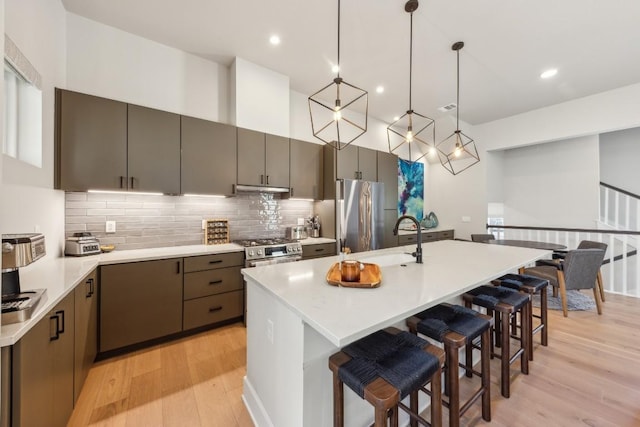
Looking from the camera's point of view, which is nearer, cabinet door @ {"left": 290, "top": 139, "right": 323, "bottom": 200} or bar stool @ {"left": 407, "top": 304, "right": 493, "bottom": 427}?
bar stool @ {"left": 407, "top": 304, "right": 493, "bottom": 427}

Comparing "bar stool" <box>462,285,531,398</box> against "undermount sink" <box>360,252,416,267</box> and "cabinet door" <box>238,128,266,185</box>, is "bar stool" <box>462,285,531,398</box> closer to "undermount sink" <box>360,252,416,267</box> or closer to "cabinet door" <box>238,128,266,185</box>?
"undermount sink" <box>360,252,416,267</box>

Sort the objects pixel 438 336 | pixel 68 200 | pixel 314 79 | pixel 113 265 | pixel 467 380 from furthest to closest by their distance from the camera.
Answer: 1. pixel 314 79
2. pixel 68 200
3. pixel 113 265
4. pixel 467 380
5. pixel 438 336

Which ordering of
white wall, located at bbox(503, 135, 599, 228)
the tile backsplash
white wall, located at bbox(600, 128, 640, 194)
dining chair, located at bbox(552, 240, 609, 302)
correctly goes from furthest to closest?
1. white wall, located at bbox(600, 128, 640, 194)
2. white wall, located at bbox(503, 135, 599, 228)
3. dining chair, located at bbox(552, 240, 609, 302)
4. the tile backsplash

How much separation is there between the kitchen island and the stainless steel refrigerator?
70.7 inches

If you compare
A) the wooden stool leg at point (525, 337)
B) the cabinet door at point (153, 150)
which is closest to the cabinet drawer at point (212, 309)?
the cabinet door at point (153, 150)

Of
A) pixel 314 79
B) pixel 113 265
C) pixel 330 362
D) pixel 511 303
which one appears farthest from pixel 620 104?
pixel 113 265

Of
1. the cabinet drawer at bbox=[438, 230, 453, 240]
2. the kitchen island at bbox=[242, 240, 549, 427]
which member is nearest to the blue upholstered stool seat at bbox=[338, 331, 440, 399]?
the kitchen island at bbox=[242, 240, 549, 427]

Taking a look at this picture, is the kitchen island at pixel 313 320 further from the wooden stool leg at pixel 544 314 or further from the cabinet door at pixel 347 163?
the cabinet door at pixel 347 163

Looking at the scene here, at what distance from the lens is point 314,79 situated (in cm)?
351

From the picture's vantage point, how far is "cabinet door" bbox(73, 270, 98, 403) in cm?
162

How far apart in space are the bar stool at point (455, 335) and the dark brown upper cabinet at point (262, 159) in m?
2.35

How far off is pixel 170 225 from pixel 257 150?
1.33 metres

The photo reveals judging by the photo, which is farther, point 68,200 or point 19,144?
point 68,200

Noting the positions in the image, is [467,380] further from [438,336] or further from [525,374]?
[438,336]
